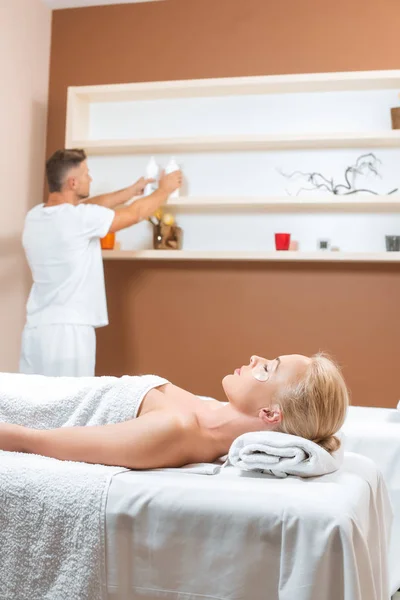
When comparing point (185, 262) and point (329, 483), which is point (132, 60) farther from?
point (329, 483)

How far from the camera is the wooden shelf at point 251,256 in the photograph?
135 inches

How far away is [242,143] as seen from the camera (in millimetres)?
3588

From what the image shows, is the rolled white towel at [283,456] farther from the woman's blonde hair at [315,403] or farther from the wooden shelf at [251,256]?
the wooden shelf at [251,256]

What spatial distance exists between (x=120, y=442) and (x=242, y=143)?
2398 mm

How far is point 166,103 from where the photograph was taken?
3.88m

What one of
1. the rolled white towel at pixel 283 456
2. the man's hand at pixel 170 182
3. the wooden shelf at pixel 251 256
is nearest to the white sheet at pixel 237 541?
the rolled white towel at pixel 283 456

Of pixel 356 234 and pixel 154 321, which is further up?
pixel 356 234

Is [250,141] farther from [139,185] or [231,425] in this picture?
[231,425]

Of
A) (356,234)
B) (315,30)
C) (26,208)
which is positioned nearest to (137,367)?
(26,208)

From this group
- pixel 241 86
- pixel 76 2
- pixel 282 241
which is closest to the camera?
pixel 282 241

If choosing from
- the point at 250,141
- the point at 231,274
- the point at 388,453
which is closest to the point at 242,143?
the point at 250,141

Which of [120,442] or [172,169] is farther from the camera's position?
[172,169]

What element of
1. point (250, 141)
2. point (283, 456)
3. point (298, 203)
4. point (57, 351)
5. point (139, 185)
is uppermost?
point (250, 141)

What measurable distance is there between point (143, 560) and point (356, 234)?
2.57 m
